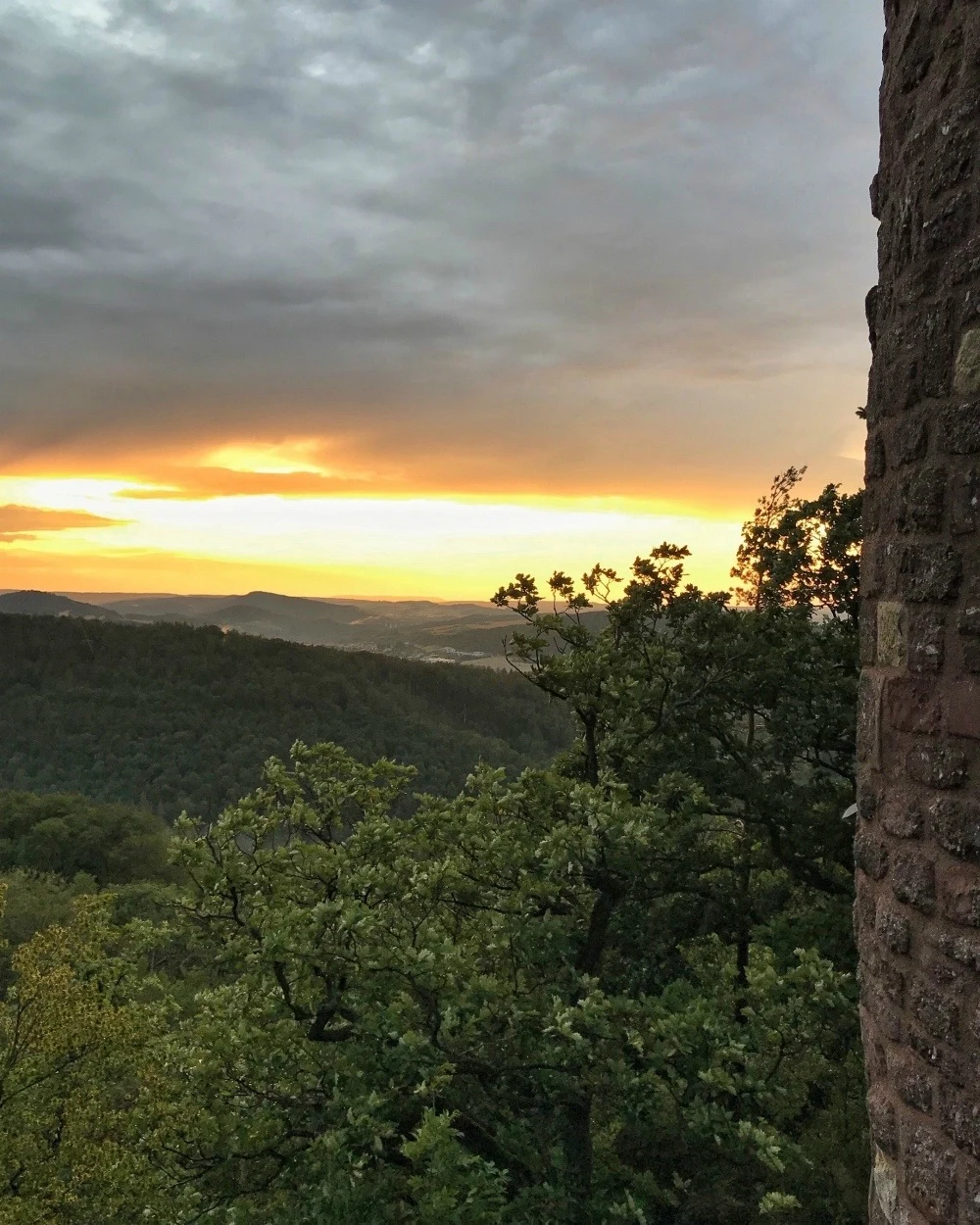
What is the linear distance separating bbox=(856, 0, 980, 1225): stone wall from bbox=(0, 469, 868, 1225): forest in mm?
3996

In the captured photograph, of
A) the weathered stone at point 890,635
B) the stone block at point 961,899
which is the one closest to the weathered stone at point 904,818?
the stone block at point 961,899

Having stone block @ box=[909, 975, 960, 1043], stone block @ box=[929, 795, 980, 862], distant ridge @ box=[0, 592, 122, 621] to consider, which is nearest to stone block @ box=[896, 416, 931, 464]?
stone block @ box=[929, 795, 980, 862]

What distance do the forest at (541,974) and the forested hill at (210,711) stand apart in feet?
190

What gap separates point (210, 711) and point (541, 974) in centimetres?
8294

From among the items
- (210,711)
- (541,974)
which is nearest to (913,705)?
(541,974)

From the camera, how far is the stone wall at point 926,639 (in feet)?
7.98

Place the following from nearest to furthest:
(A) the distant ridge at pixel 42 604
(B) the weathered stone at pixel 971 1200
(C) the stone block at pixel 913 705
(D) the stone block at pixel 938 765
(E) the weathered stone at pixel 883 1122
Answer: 1. (B) the weathered stone at pixel 971 1200
2. (D) the stone block at pixel 938 765
3. (C) the stone block at pixel 913 705
4. (E) the weathered stone at pixel 883 1122
5. (A) the distant ridge at pixel 42 604

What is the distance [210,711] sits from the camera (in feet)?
286

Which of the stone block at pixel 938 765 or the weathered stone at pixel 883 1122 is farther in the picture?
the weathered stone at pixel 883 1122

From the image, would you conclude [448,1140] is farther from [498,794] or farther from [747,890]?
[747,890]

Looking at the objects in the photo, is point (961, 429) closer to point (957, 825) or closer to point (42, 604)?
point (957, 825)

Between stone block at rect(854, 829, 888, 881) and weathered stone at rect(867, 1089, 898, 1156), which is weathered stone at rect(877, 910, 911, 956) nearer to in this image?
stone block at rect(854, 829, 888, 881)

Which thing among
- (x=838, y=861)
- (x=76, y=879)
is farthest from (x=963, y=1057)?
(x=76, y=879)

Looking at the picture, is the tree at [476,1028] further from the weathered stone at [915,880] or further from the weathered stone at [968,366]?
the weathered stone at [968,366]
